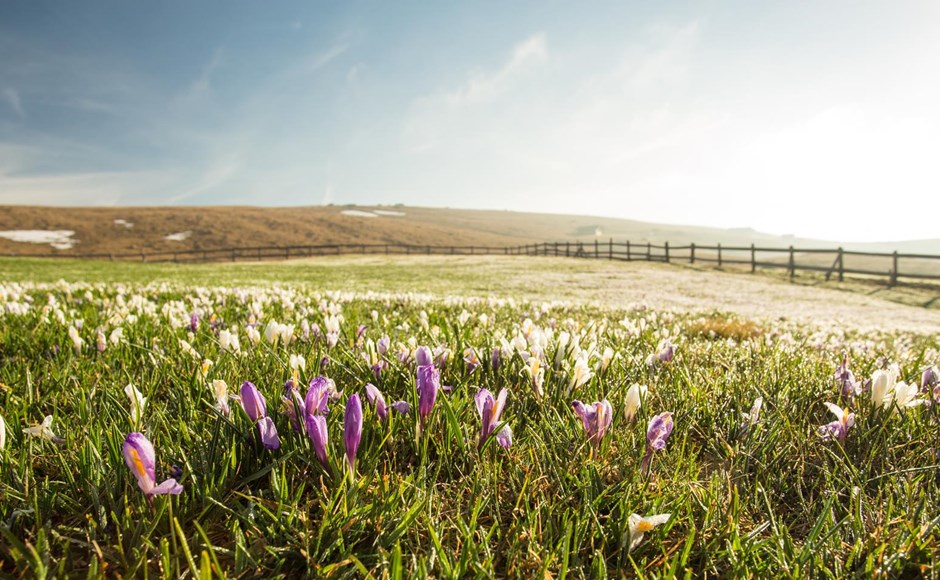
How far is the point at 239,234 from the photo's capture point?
92688mm

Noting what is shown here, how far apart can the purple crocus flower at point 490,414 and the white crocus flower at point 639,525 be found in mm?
479

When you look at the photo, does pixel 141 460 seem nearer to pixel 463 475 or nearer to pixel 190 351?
pixel 463 475

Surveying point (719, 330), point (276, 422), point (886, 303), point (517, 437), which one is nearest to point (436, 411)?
point (517, 437)

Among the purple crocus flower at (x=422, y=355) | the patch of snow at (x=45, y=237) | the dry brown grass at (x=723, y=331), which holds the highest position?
the patch of snow at (x=45, y=237)

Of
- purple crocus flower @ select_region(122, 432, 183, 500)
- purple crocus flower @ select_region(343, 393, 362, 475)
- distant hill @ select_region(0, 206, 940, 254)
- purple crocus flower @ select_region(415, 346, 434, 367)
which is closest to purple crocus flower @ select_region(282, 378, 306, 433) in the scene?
purple crocus flower @ select_region(343, 393, 362, 475)

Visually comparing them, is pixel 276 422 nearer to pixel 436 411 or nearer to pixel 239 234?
pixel 436 411

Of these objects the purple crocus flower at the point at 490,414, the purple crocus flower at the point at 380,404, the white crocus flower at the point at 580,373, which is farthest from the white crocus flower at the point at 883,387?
the purple crocus flower at the point at 380,404

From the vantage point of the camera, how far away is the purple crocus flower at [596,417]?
1.65m

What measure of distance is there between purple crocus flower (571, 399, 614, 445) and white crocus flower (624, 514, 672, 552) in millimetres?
402

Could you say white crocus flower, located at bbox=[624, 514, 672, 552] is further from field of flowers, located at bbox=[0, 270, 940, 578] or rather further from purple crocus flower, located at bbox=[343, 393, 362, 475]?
purple crocus flower, located at bbox=[343, 393, 362, 475]

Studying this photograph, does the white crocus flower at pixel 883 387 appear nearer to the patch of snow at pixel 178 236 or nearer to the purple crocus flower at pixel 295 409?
the purple crocus flower at pixel 295 409

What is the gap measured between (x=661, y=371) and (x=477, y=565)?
197 centimetres

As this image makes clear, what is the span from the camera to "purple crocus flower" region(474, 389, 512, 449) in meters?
1.63

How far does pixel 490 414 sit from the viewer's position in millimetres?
1674
